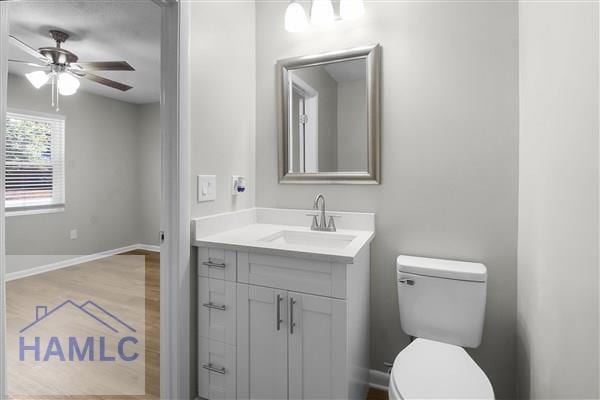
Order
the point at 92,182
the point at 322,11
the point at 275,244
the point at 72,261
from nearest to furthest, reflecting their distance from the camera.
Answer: the point at 275,244 → the point at 322,11 → the point at 72,261 → the point at 92,182

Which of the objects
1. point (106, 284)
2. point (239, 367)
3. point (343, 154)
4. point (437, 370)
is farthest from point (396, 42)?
point (106, 284)

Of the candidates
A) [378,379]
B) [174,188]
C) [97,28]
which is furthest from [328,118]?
[97,28]

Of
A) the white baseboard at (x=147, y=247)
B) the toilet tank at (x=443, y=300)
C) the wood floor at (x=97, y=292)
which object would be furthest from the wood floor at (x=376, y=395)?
the white baseboard at (x=147, y=247)

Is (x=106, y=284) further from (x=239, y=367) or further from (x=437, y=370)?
(x=437, y=370)

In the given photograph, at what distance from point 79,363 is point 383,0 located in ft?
9.37

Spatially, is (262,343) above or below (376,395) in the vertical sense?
above

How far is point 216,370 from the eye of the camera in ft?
4.88

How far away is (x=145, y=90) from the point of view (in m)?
4.28

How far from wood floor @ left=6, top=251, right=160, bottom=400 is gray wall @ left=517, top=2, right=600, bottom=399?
6.01 ft

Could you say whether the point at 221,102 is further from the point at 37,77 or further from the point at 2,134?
the point at 37,77

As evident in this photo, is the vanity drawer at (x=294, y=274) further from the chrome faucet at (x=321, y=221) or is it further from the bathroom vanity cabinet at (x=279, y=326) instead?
the chrome faucet at (x=321, y=221)

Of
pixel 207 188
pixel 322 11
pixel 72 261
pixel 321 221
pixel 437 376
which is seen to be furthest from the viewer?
pixel 72 261

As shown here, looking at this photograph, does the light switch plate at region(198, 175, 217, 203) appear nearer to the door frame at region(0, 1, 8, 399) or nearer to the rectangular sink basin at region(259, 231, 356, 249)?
the rectangular sink basin at region(259, 231, 356, 249)

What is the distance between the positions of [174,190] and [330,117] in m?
0.97
